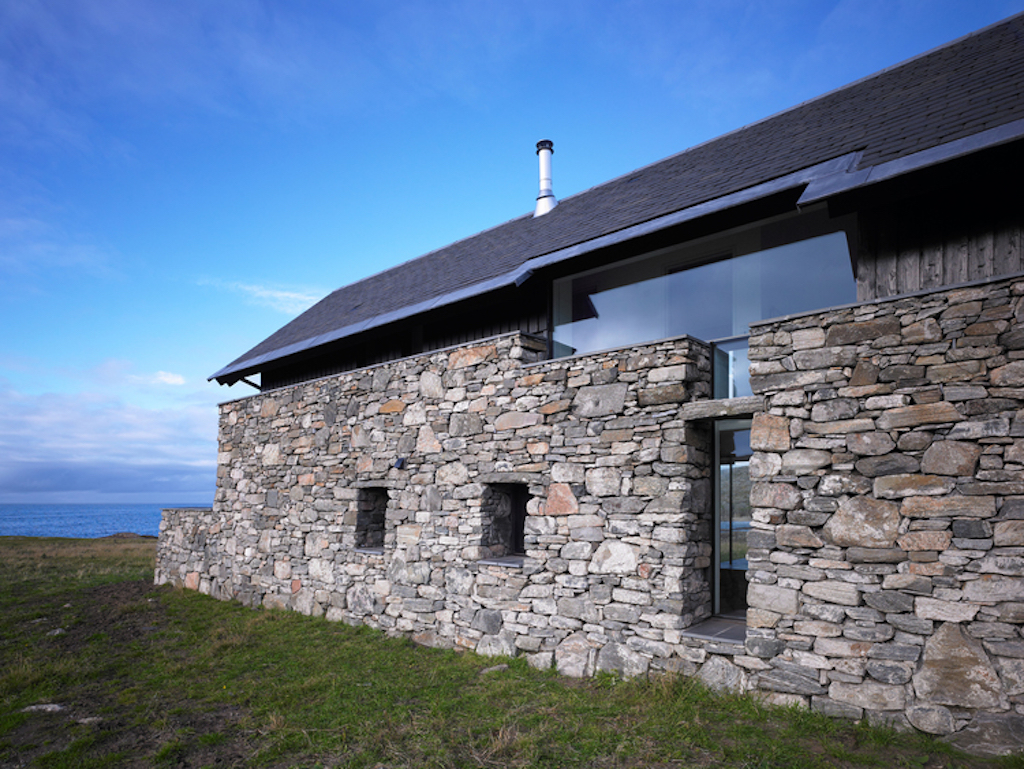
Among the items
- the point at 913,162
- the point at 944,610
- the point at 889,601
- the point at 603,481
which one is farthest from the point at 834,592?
the point at 913,162

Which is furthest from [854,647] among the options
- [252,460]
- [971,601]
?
[252,460]

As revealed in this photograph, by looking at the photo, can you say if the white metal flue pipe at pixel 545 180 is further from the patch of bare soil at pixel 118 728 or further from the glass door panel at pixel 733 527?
the patch of bare soil at pixel 118 728

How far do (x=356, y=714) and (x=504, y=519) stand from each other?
117 inches

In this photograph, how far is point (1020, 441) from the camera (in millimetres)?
4336

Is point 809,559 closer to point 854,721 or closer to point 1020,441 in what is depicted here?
point 854,721

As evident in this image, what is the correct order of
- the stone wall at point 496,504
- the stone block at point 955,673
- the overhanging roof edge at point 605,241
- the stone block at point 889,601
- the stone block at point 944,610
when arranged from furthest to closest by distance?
the stone wall at point 496,504 → the overhanging roof edge at point 605,241 → the stone block at point 889,601 → the stone block at point 944,610 → the stone block at point 955,673

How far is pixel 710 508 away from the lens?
246 inches

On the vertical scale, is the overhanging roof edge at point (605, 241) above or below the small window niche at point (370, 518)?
above

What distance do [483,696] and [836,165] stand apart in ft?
19.7

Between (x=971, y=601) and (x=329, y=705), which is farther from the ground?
(x=971, y=601)

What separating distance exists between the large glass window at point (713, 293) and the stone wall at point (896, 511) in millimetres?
646

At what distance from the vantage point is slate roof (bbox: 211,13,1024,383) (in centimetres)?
552

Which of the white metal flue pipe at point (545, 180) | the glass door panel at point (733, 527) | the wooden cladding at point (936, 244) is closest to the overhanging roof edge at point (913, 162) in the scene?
the wooden cladding at point (936, 244)

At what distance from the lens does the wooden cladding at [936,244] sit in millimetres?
4863
